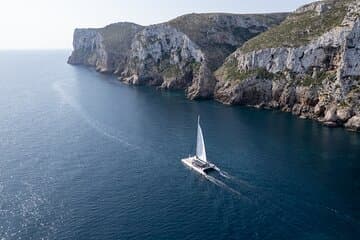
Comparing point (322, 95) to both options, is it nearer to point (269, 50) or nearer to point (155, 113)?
point (269, 50)

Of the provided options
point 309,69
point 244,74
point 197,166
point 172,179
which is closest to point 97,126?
point 197,166

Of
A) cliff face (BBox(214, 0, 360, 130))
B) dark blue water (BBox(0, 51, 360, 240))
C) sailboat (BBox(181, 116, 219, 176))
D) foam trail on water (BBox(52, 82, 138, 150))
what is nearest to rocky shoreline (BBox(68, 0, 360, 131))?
cliff face (BBox(214, 0, 360, 130))

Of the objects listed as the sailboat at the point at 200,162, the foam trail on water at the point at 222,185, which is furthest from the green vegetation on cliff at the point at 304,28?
the foam trail on water at the point at 222,185

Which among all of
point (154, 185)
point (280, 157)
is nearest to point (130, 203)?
point (154, 185)

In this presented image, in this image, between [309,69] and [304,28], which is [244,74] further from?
[304,28]

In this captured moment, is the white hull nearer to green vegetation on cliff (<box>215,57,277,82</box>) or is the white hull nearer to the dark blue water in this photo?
the dark blue water
